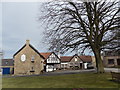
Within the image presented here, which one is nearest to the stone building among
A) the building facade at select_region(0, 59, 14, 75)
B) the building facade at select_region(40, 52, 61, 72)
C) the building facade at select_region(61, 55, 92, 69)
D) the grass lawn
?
the building facade at select_region(0, 59, 14, 75)

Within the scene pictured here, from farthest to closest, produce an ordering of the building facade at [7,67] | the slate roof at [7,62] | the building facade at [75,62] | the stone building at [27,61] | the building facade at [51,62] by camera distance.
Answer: the building facade at [75,62], the building facade at [51,62], the slate roof at [7,62], the building facade at [7,67], the stone building at [27,61]

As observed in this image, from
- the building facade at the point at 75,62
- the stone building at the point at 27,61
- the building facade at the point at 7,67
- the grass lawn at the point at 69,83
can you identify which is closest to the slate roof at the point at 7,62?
the building facade at the point at 7,67

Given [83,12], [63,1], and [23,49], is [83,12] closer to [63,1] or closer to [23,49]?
[63,1]

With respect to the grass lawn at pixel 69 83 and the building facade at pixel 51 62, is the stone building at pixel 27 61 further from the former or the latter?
the grass lawn at pixel 69 83

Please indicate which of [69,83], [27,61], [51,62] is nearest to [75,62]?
[51,62]

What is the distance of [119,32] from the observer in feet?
54.6

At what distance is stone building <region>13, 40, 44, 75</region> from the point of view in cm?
4269

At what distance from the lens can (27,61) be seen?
43.3 meters

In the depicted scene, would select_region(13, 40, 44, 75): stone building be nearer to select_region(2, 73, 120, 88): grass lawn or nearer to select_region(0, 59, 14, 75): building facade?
select_region(0, 59, 14, 75): building facade

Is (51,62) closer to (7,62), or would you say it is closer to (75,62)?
(75,62)

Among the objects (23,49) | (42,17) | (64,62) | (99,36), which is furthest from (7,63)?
(99,36)

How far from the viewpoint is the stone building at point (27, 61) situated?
42.7m

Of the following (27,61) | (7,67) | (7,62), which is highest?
(27,61)

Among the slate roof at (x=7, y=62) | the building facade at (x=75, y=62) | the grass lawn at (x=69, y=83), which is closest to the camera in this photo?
the grass lawn at (x=69, y=83)
